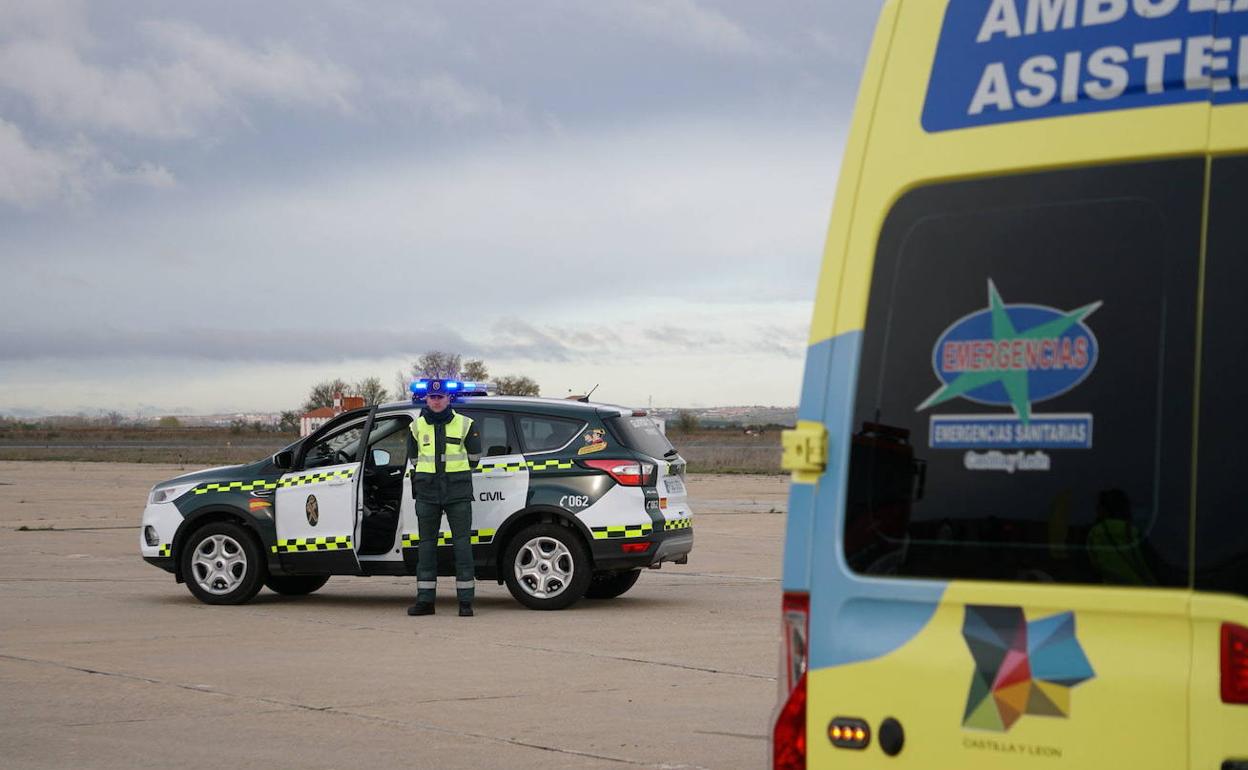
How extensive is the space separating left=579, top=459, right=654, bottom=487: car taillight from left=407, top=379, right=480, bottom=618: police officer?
3.67 feet

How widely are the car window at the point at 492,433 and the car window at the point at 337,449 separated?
3.25ft

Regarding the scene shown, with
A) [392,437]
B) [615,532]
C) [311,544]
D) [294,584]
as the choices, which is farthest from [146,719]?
[294,584]

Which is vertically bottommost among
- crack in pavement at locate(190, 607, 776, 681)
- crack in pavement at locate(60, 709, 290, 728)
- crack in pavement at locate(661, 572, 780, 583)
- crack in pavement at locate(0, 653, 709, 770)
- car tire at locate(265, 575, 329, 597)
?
crack in pavement at locate(60, 709, 290, 728)

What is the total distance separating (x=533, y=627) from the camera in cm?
1236

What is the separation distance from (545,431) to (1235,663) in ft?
35.7

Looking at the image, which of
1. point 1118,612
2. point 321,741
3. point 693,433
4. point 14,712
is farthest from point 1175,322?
point 693,433

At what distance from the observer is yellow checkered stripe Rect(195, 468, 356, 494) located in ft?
45.3

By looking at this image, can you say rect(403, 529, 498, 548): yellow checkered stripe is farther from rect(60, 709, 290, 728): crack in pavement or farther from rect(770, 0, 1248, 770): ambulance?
rect(770, 0, 1248, 770): ambulance

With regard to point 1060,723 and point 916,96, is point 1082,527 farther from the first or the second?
point 916,96

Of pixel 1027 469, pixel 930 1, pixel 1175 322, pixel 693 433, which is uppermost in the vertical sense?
pixel 693 433

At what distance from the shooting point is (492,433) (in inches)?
547

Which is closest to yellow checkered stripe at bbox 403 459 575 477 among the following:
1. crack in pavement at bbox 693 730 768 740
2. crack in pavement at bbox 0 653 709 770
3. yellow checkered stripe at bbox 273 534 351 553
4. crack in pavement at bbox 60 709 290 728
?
yellow checkered stripe at bbox 273 534 351 553

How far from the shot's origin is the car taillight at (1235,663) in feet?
10.2

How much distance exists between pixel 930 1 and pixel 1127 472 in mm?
1206
